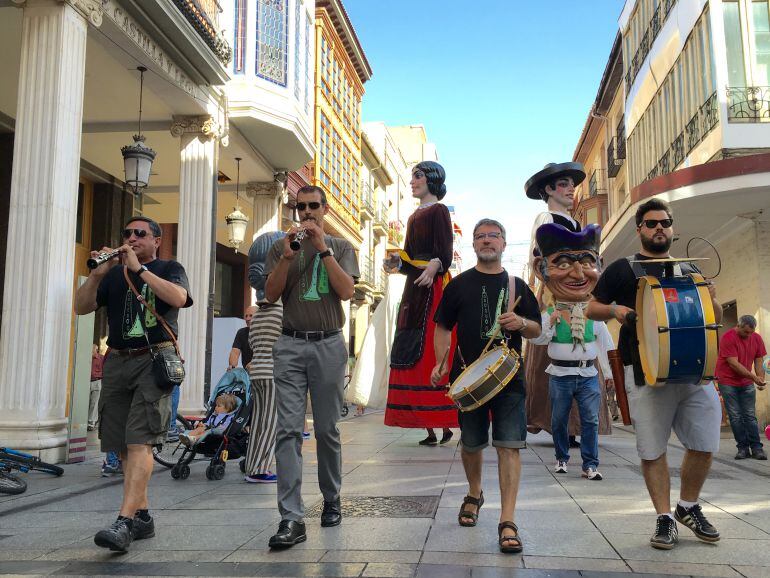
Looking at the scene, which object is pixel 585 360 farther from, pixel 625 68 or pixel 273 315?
pixel 625 68

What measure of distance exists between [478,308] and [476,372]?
16.5 inches

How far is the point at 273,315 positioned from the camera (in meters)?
6.15

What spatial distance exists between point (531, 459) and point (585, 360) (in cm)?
140

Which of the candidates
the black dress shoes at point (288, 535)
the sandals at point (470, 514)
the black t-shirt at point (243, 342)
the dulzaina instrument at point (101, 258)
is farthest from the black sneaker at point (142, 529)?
the black t-shirt at point (243, 342)

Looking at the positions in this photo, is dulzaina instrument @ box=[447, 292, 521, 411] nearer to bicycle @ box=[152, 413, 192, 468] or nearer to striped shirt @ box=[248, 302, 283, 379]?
striped shirt @ box=[248, 302, 283, 379]

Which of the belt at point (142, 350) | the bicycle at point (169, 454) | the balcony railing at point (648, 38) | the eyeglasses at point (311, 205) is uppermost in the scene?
the balcony railing at point (648, 38)

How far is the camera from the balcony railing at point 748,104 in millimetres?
14914

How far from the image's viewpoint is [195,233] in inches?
500

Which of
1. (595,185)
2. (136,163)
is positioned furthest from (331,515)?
(595,185)

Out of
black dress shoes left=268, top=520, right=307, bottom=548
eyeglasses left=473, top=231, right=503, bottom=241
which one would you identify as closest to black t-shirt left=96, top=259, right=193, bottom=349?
black dress shoes left=268, top=520, right=307, bottom=548

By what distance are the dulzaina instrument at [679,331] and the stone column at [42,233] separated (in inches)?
243

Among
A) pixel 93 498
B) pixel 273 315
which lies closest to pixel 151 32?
pixel 273 315

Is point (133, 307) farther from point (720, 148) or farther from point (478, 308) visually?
point (720, 148)

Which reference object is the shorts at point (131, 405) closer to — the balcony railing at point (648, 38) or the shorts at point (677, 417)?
the shorts at point (677, 417)
